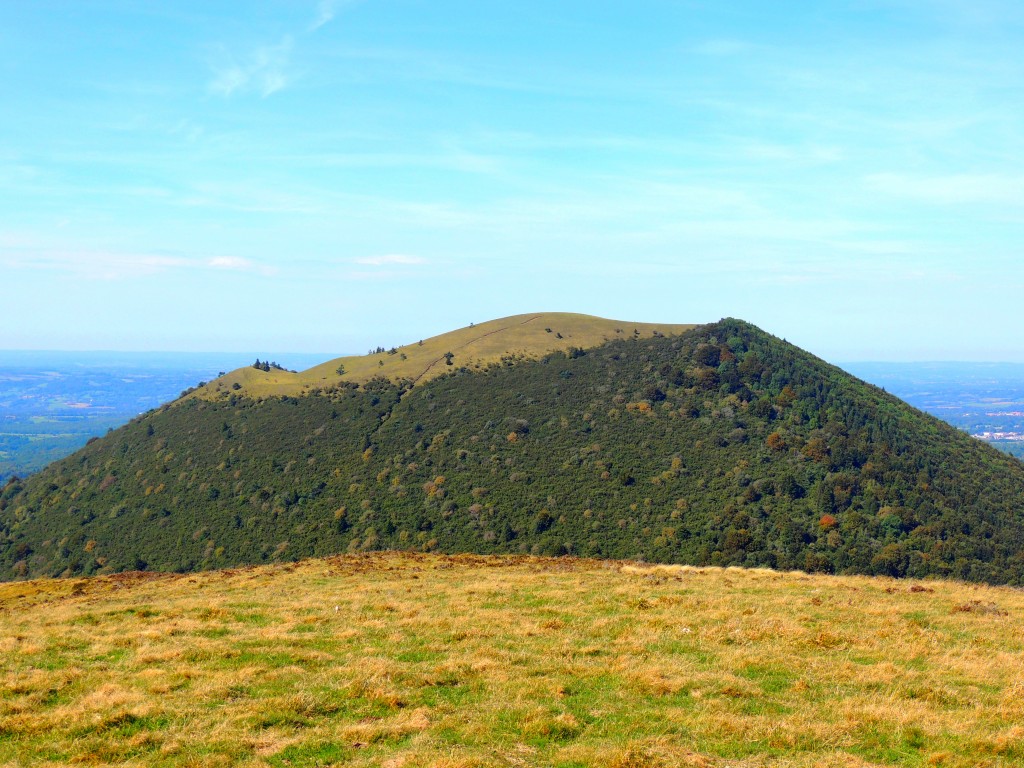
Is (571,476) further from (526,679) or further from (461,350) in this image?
(526,679)

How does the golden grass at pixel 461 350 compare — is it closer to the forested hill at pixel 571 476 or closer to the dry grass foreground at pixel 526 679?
the forested hill at pixel 571 476

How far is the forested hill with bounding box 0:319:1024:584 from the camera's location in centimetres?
6762

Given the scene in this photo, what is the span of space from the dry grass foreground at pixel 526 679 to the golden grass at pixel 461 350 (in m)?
91.6

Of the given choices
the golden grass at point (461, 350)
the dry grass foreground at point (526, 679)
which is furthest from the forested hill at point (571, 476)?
the dry grass foreground at point (526, 679)

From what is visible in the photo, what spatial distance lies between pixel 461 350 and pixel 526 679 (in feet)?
355

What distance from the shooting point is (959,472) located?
3135 inches

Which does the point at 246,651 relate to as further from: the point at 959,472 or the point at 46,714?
the point at 959,472

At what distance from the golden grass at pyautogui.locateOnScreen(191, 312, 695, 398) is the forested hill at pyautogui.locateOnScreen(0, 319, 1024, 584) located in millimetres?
4908

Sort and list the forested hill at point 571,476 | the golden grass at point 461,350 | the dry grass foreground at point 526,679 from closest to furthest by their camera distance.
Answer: the dry grass foreground at point 526,679 < the forested hill at point 571,476 < the golden grass at point 461,350

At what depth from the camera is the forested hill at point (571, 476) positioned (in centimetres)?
6762

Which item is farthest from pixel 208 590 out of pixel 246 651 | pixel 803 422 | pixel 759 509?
pixel 803 422

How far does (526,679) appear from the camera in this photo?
49.3ft

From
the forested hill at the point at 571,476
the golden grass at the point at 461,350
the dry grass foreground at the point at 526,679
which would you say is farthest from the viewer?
the golden grass at the point at 461,350

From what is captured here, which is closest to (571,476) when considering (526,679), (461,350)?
(461,350)
